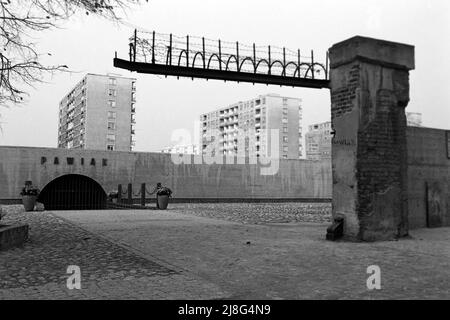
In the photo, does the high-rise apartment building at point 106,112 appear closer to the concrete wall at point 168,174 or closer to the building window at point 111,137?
the building window at point 111,137

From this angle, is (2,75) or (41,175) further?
(41,175)

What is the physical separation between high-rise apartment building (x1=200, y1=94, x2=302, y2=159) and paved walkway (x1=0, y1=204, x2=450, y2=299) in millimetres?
90829

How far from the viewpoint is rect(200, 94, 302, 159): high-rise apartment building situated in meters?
104

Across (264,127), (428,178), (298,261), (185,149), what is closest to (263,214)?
(428,178)

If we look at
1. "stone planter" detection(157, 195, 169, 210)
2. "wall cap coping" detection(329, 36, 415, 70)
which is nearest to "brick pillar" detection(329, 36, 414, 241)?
"wall cap coping" detection(329, 36, 415, 70)

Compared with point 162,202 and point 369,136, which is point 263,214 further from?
point 369,136

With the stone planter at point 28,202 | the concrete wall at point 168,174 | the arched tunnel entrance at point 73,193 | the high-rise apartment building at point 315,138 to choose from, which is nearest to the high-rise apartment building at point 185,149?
the high-rise apartment building at point 315,138

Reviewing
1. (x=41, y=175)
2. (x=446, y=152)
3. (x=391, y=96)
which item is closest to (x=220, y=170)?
(x=41, y=175)

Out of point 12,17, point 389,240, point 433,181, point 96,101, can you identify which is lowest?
point 389,240

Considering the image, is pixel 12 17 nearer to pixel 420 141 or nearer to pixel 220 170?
pixel 420 141

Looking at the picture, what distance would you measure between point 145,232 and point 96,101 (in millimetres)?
75849

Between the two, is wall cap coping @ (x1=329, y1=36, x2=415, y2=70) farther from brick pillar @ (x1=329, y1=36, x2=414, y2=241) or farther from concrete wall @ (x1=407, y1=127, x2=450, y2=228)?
concrete wall @ (x1=407, y1=127, x2=450, y2=228)

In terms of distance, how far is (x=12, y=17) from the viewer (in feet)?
22.5

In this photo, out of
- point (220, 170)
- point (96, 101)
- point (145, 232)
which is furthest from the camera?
point (96, 101)
